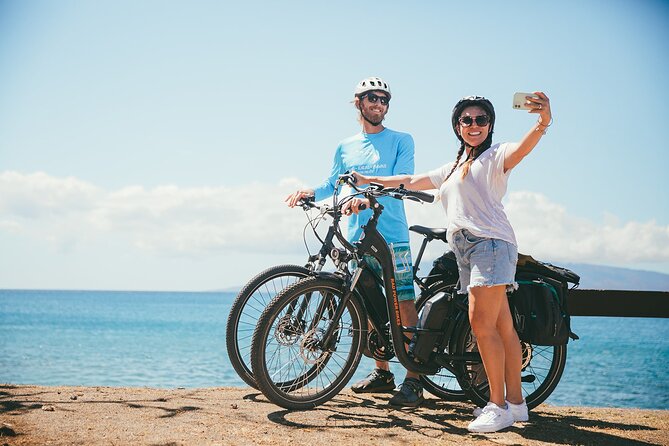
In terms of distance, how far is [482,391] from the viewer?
455cm

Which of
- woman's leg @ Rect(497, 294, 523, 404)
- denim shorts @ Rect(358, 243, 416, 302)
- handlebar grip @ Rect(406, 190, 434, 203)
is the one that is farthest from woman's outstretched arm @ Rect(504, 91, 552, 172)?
denim shorts @ Rect(358, 243, 416, 302)

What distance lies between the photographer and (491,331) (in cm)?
389

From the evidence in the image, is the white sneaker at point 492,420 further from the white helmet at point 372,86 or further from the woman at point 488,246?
the white helmet at point 372,86

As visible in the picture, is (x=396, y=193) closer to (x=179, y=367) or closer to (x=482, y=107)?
(x=482, y=107)

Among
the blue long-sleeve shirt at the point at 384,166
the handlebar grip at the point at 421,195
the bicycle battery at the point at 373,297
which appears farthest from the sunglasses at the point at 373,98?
the bicycle battery at the point at 373,297

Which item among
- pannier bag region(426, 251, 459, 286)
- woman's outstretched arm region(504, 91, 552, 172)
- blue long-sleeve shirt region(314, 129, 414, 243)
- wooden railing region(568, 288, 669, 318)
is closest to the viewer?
woman's outstretched arm region(504, 91, 552, 172)

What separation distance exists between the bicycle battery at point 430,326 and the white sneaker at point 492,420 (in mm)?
589

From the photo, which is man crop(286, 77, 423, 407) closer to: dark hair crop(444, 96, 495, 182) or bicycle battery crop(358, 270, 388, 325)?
bicycle battery crop(358, 270, 388, 325)

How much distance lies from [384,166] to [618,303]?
2.39 meters

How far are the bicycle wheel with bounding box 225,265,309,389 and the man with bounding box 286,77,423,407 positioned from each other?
635 mm

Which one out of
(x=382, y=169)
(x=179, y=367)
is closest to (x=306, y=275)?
(x=382, y=169)

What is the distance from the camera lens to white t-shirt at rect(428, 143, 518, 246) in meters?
3.84

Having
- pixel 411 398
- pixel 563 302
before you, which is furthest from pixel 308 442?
pixel 563 302

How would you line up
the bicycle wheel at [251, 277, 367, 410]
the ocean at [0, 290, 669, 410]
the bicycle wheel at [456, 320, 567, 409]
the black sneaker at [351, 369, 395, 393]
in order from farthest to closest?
1. the ocean at [0, 290, 669, 410]
2. the black sneaker at [351, 369, 395, 393]
3. the bicycle wheel at [456, 320, 567, 409]
4. the bicycle wheel at [251, 277, 367, 410]
